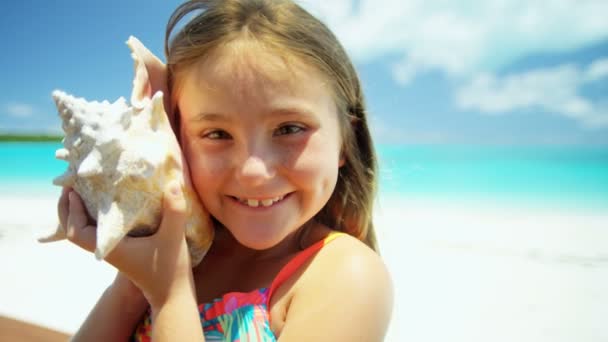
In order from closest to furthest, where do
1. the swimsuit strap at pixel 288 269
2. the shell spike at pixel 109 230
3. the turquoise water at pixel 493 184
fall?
the shell spike at pixel 109 230, the swimsuit strap at pixel 288 269, the turquoise water at pixel 493 184

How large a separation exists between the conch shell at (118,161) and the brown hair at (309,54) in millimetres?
385

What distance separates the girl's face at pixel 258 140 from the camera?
1399mm

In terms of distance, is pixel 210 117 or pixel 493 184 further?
pixel 493 184

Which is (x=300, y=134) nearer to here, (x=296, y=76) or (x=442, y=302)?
(x=296, y=76)

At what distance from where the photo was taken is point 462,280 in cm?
577

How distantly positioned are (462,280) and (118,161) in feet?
18.0

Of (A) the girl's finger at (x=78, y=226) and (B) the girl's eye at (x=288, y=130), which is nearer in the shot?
(A) the girl's finger at (x=78, y=226)

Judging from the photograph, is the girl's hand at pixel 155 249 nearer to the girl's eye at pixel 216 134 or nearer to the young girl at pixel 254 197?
the young girl at pixel 254 197

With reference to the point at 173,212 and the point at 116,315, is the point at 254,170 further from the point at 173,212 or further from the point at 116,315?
the point at 116,315

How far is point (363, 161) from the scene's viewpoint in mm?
2031

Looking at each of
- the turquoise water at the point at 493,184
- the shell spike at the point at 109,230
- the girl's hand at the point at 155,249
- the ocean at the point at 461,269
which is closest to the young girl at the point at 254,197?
the girl's hand at the point at 155,249

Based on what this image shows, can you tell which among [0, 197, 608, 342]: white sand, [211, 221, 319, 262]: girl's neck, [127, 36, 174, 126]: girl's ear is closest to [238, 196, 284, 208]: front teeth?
[211, 221, 319, 262]: girl's neck

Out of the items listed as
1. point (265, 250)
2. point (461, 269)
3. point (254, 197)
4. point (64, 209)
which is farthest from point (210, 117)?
point (461, 269)

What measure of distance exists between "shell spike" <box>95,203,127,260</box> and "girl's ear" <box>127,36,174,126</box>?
0.36m
